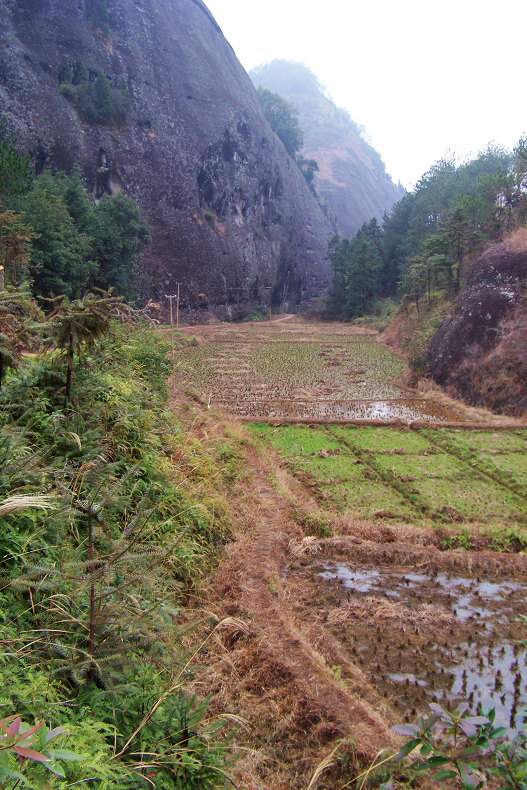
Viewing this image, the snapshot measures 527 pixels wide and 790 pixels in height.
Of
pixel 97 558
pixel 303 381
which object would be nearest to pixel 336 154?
pixel 303 381

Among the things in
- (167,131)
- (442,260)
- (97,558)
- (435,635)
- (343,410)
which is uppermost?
(167,131)

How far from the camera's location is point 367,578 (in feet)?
18.4

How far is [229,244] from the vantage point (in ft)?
142

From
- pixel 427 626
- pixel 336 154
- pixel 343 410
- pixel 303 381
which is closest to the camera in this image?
pixel 427 626

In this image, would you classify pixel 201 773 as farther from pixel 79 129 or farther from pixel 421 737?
pixel 79 129

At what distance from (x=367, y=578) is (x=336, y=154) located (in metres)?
97.6

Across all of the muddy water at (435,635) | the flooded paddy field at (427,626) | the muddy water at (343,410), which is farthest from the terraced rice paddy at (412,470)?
the muddy water at (435,635)

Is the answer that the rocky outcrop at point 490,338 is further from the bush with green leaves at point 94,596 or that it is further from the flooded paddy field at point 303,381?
the bush with green leaves at point 94,596

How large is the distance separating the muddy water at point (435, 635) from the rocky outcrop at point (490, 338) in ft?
29.8

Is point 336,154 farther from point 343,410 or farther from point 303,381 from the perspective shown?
point 343,410

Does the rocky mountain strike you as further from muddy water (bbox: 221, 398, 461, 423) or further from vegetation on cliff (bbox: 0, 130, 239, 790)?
vegetation on cliff (bbox: 0, 130, 239, 790)

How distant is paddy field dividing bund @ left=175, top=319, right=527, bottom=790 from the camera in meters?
3.56

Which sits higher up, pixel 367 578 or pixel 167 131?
pixel 167 131

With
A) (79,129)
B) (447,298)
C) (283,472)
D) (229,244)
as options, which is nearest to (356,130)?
(229,244)
